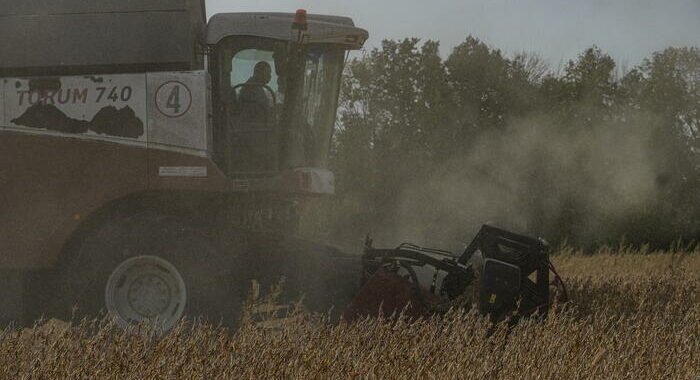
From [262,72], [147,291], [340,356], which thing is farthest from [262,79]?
[340,356]

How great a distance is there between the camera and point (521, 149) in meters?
22.2

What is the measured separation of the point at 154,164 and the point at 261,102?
40.0 inches

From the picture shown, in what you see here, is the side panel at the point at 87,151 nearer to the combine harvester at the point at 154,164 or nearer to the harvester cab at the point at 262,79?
the combine harvester at the point at 154,164

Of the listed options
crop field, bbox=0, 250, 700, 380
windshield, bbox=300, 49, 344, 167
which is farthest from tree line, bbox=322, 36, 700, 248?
crop field, bbox=0, 250, 700, 380

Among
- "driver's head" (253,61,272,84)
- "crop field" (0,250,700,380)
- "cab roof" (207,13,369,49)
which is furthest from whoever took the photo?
"driver's head" (253,61,272,84)

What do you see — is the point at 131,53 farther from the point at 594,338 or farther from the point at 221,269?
the point at 594,338

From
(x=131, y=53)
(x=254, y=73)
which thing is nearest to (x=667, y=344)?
(x=254, y=73)

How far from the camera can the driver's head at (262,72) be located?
24.6ft

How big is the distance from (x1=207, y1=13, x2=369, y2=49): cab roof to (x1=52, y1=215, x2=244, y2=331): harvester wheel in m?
1.60

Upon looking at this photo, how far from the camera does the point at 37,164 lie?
23.5 feet

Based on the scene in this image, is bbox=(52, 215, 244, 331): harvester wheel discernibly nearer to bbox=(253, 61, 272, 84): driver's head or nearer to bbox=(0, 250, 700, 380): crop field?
bbox=(253, 61, 272, 84): driver's head

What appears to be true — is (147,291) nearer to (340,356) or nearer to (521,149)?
(340,356)

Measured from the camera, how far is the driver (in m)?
7.46

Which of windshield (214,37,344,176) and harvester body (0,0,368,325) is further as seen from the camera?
windshield (214,37,344,176)
